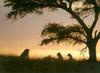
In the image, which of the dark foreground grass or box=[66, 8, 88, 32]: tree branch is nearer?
the dark foreground grass

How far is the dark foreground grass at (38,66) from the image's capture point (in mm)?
18328

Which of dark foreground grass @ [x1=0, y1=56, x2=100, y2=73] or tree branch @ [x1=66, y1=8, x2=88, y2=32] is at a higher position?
tree branch @ [x1=66, y1=8, x2=88, y2=32]

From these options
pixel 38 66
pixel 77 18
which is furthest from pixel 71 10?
pixel 38 66

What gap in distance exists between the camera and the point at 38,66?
19391 mm

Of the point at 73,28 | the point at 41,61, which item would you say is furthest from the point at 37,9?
the point at 41,61

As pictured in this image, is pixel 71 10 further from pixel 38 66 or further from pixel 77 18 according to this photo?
pixel 38 66

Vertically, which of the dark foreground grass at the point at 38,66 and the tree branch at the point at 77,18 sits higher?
the tree branch at the point at 77,18

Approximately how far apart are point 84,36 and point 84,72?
35.2 feet

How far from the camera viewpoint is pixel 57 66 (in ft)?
65.3

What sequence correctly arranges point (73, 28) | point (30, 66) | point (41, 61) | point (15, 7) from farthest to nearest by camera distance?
1. point (73, 28)
2. point (15, 7)
3. point (41, 61)
4. point (30, 66)

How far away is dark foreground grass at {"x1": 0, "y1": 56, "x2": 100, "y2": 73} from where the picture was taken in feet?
60.1

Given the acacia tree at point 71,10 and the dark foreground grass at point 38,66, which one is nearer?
the dark foreground grass at point 38,66

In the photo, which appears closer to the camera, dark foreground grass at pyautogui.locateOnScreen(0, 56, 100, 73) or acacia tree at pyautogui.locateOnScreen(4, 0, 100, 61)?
dark foreground grass at pyautogui.locateOnScreen(0, 56, 100, 73)

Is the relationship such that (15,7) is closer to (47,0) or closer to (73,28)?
(47,0)
